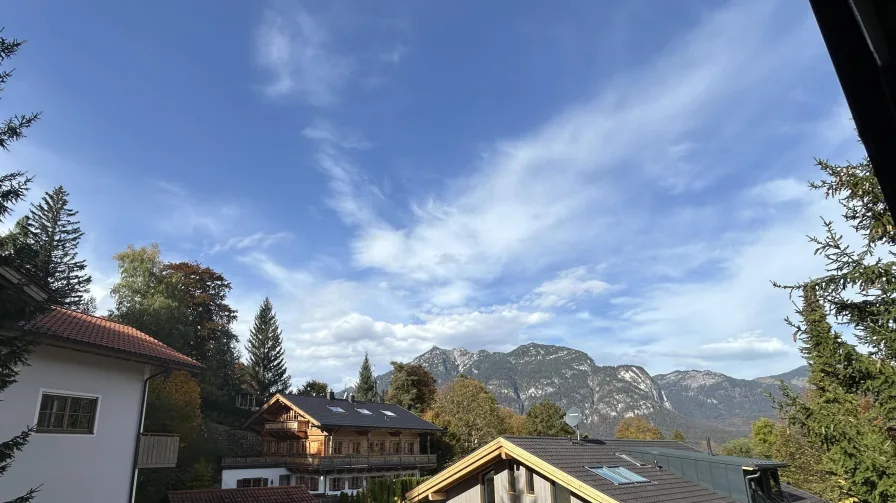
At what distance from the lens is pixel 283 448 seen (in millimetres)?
40000

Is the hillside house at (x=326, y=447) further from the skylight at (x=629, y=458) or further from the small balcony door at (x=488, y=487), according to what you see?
the skylight at (x=629, y=458)

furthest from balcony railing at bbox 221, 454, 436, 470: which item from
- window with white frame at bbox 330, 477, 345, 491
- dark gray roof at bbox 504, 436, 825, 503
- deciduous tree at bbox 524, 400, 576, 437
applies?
dark gray roof at bbox 504, 436, 825, 503

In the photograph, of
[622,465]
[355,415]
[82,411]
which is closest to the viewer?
[82,411]

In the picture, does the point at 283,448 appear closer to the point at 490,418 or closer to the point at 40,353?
the point at 490,418

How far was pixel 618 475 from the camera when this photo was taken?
50.8ft

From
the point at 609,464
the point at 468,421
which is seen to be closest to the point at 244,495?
the point at 609,464

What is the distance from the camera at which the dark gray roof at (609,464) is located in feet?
45.2

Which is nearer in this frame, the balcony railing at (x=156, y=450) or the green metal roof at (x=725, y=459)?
the balcony railing at (x=156, y=450)

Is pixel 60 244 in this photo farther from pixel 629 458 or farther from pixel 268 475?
pixel 629 458

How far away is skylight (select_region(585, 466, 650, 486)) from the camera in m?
14.7

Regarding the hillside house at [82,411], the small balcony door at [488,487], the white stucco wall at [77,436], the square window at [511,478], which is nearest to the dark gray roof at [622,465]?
the square window at [511,478]

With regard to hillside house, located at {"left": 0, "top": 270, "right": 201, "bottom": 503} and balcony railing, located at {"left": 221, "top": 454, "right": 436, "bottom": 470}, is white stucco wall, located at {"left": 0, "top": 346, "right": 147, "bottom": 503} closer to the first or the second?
hillside house, located at {"left": 0, "top": 270, "right": 201, "bottom": 503}

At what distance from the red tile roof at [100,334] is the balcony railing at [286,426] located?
916 inches

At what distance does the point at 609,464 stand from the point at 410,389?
4784 centimetres
